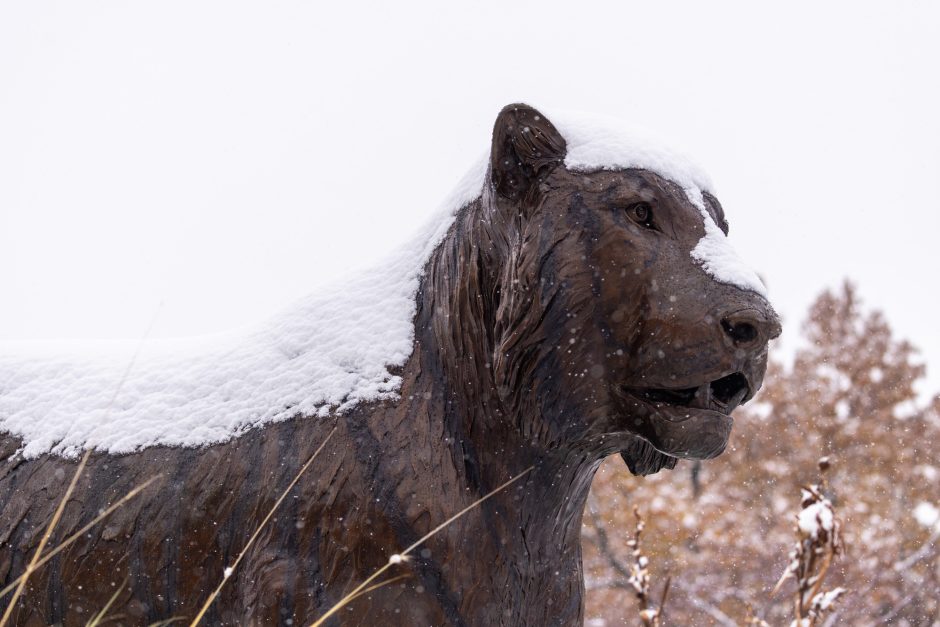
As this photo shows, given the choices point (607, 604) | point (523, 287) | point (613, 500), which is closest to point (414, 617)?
point (523, 287)

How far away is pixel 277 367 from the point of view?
2588mm

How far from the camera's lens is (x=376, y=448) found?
230 centimetres

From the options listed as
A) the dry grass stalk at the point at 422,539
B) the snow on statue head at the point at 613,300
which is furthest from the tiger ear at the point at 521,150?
the dry grass stalk at the point at 422,539

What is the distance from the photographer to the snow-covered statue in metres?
2.22

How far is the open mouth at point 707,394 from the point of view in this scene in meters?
2.30

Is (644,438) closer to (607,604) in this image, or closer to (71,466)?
A: (71,466)

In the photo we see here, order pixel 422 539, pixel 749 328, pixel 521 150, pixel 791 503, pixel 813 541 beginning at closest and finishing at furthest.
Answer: pixel 813 541
pixel 422 539
pixel 749 328
pixel 521 150
pixel 791 503

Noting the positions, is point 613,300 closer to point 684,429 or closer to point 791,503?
point 684,429

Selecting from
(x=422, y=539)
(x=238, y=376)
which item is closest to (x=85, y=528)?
(x=238, y=376)

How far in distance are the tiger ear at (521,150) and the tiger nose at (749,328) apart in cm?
63

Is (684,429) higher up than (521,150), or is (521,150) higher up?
(521,150)

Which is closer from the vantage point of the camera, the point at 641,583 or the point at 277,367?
the point at 641,583

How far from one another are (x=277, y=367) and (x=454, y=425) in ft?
1.79

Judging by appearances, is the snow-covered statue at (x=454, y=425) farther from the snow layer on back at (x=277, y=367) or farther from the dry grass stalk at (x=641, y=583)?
the dry grass stalk at (x=641, y=583)
